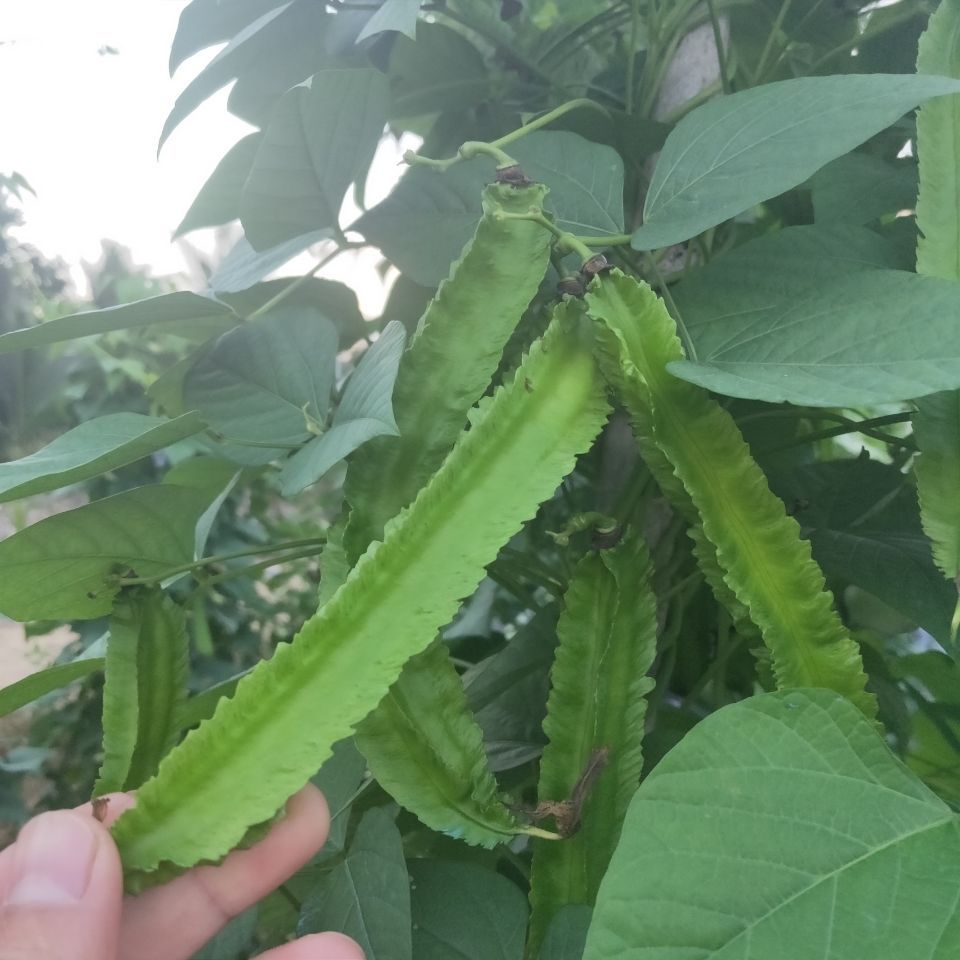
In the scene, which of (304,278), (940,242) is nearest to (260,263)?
(304,278)

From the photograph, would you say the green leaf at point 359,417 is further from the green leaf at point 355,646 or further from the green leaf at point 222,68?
the green leaf at point 222,68

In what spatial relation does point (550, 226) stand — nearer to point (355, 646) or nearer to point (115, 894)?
point (355, 646)

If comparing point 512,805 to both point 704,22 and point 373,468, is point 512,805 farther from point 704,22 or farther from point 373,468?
point 704,22

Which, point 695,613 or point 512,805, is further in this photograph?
point 695,613

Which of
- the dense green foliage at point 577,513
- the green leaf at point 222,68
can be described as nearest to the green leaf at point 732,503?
the dense green foliage at point 577,513

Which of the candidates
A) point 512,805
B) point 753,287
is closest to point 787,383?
point 753,287

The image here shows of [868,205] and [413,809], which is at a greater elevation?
[868,205]
